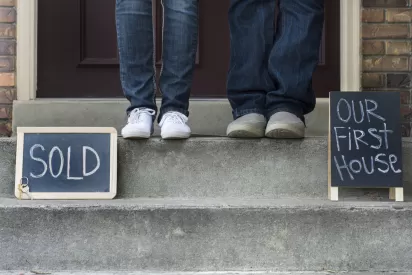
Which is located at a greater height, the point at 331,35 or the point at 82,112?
the point at 331,35

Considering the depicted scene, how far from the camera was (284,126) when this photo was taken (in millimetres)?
1961

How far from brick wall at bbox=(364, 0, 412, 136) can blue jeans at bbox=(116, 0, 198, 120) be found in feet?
3.15

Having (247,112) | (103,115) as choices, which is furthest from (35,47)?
(247,112)

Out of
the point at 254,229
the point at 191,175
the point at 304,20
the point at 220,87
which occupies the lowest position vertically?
the point at 254,229

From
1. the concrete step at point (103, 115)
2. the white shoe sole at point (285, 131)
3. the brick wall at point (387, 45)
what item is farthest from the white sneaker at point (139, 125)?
the brick wall at point (387, 45)

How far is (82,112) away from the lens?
2.55 meters

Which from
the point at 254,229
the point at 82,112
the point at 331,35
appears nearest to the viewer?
the point at 254,229

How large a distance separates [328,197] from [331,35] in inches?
42.5

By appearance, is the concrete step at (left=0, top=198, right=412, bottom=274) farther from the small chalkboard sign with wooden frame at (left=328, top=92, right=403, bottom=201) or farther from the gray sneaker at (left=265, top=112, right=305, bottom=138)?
the gray sneaker at (left=265, top=112, right=305, bottom=138)

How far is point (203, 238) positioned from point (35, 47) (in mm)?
1330

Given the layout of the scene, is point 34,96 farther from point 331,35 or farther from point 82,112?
point 331,35

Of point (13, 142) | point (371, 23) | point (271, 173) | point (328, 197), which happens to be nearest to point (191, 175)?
point (271, 173)

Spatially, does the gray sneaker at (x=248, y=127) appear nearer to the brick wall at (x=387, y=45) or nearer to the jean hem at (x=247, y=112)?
the jean hem at (x=247, y=112)

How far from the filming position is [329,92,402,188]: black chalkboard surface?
1.92m
